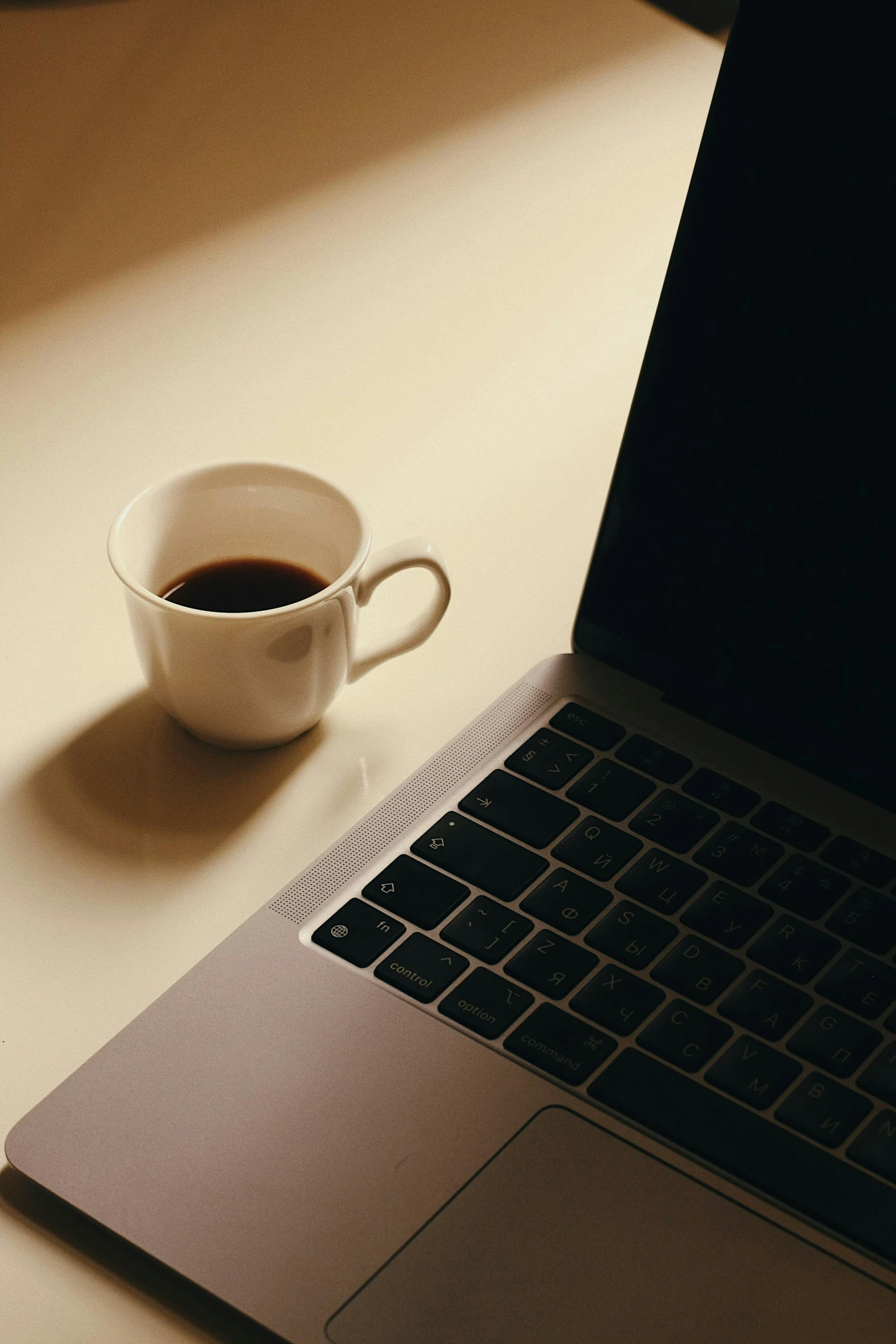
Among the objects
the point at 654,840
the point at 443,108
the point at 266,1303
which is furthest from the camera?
the point at 443,108

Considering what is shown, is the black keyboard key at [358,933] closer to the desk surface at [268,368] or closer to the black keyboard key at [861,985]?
the desk surface at [268,368]

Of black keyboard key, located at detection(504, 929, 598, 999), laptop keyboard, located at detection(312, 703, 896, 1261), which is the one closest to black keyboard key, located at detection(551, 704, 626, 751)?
laptop keyboard, located at detection(312, 703, 896, 1261)

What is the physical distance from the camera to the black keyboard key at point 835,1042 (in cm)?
46

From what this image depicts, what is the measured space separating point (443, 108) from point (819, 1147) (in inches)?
36.1

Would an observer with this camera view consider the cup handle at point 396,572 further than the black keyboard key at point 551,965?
Yes

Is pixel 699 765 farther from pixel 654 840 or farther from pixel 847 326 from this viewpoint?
pixel 847 326

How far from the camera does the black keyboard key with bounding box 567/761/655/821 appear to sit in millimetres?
538

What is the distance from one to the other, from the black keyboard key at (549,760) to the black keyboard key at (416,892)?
2.5 inches

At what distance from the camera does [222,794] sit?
581 mm

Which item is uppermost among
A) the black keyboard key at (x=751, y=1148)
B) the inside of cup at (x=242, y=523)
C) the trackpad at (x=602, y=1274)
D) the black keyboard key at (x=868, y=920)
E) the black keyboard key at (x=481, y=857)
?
the inside of cup at (x=242, y=523)

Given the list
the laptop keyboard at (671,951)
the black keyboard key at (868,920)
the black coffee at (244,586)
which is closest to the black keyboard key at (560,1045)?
the laptop keyboard at (671,951)

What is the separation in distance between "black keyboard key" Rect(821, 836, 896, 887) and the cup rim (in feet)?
0.75

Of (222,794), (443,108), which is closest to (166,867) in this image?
(222,794)

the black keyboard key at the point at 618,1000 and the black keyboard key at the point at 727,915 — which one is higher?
the black keyboard key at the point at 727,915
